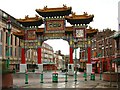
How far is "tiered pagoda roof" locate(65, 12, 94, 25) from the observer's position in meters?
59.6

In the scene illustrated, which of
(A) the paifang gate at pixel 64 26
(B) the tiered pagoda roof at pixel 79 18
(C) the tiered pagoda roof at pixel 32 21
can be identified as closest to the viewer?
(B) the tiered pagoda roof at pixel 79 18

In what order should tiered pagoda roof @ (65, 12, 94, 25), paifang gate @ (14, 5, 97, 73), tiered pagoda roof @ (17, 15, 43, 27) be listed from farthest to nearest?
tiered pagoda roof @ (17, 15, 43, 27) → paifang gate @ (14, 5, 97, 73) → tiered pagoda roof @ (65, 12, 94, 25)

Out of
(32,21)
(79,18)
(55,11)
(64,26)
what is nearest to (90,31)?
(79,18)

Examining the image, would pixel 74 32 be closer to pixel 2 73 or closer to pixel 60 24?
pixel 60 24

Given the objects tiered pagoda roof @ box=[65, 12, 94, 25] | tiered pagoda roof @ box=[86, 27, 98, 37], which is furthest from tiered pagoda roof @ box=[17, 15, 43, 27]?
tiered pagoda roof @ box=[86, 27, 98, 37]

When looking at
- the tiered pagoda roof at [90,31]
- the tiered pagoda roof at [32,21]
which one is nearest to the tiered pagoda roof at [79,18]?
the tiered pagoda roof at [90,31]

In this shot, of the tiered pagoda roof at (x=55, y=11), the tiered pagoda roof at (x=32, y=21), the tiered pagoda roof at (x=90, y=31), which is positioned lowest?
the tiered pagoda roof at (x=90, y=31)

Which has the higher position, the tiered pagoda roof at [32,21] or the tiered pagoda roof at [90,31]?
the tiered pagoda roof at [32,21]

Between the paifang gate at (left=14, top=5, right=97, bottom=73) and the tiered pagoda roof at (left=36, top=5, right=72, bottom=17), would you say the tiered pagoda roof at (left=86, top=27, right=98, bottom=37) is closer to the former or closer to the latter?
the paifang gate at (left=14, top=5, right=97, bottom=73)

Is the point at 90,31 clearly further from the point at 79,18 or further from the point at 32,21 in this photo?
the point at 32,21

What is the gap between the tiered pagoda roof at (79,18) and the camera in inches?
2346

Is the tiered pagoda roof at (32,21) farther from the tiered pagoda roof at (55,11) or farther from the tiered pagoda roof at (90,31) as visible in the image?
the tiered pagoda roof at (90,31)

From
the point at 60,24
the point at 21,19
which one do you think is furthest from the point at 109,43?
the point at 21,19

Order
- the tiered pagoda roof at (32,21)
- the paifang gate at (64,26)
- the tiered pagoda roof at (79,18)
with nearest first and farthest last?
1. the tiered pagoda roof at (79,18)
2. the paifang gate at (64,26)
3. the tiered pagoda roof at (32,21)
